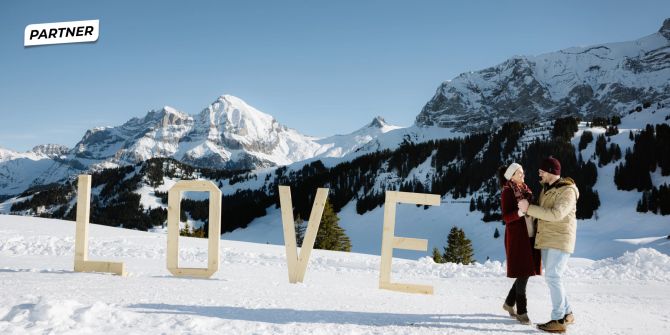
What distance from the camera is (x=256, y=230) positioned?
97188 mm

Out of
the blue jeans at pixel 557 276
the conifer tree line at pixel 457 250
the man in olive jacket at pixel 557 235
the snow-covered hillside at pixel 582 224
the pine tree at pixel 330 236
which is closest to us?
the man in olive jacket at pixel 557 235

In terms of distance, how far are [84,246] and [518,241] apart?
23.9 ft

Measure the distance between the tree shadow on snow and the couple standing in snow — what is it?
451mm

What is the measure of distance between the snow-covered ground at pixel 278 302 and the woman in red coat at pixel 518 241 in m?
0.48

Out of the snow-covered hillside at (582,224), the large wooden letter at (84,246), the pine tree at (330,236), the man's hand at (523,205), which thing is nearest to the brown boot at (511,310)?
the man's hand at (523,205)

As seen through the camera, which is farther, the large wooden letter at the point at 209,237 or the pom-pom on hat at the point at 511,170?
the large wooden letter at the point at 209,237

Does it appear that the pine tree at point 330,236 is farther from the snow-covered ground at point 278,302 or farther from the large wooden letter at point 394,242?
the large wooden letter at point 394,242

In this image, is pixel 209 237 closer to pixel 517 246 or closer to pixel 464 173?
pixel 517 246

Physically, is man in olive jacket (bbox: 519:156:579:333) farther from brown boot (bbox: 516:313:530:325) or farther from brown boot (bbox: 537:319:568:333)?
brown boot (bbox: 516:313:530:325)

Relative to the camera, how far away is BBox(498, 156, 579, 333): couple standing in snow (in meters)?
5.61

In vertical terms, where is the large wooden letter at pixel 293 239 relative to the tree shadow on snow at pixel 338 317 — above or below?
above

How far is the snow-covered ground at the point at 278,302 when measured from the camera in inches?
200

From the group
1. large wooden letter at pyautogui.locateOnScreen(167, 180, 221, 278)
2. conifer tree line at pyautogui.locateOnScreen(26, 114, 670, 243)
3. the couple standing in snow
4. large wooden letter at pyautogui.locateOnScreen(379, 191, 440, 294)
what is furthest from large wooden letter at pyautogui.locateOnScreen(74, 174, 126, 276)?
conifer tree line at pyautogui.locateOnScreen(26, 114, 670, 243)

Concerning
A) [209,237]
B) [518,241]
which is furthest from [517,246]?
[209,237]
